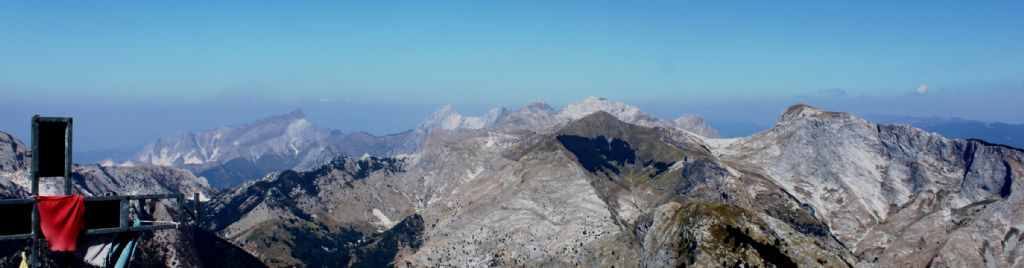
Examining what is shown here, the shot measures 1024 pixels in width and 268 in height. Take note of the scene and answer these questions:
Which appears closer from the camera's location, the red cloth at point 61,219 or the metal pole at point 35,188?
the metal pole at point 35,188

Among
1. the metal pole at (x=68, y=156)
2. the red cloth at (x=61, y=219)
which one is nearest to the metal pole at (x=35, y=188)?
the red cloth at (x=61, y=219)

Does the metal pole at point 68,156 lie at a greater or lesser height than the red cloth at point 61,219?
greater

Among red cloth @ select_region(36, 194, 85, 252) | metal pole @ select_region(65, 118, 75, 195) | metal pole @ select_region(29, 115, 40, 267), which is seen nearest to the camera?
metal pole @ select_region(29, 115, 40, 267)

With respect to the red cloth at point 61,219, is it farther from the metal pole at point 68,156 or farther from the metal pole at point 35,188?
the metal pole at point 68,156

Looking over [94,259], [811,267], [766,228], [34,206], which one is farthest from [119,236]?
[766,228]

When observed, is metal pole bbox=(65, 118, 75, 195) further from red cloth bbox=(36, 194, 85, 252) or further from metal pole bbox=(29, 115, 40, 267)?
metal pole bbox=(29, 115, 40, 267)

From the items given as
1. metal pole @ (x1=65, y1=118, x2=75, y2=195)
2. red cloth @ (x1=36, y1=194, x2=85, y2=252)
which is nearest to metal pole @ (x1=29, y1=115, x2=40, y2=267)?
red cloth @ (x1=36, y1=194, x2=85, y2=252)

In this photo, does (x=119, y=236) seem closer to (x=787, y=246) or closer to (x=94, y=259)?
(x=94, y=259)

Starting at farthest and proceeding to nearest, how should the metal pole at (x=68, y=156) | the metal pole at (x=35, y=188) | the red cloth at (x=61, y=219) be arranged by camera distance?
the red cloth at (x=61, y=219)
the metal pole at (x=68, y=156)
the metal pole at (x=35, y=188)

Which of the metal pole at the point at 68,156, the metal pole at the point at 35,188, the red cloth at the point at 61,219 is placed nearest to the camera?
the metal pole at the point at 35,188
